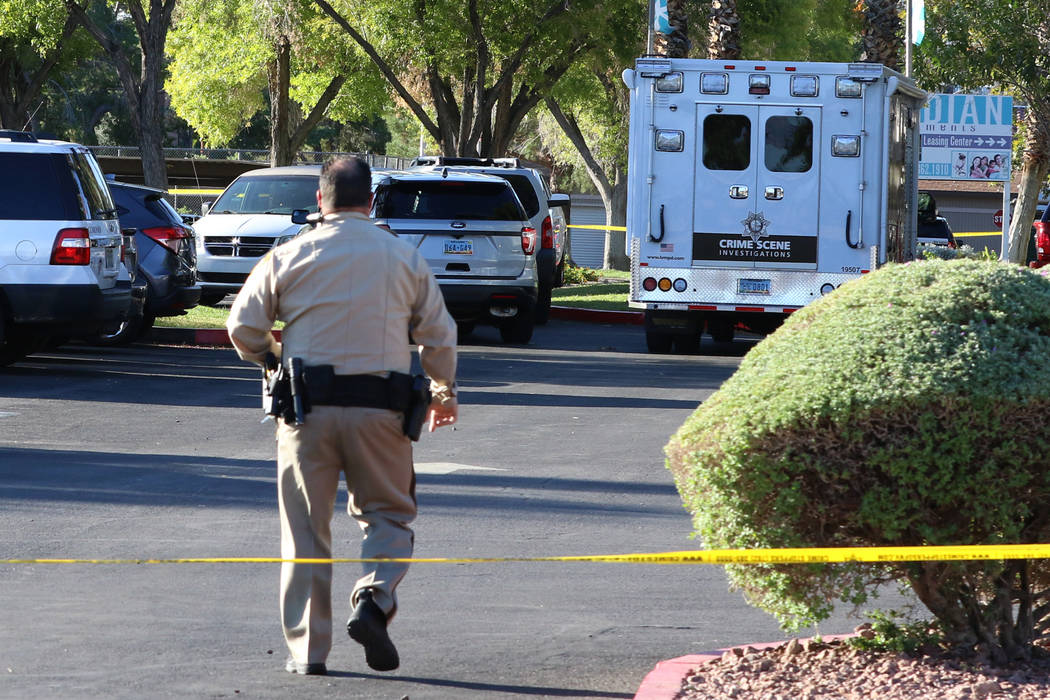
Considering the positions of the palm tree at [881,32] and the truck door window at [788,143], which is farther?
the palm tree at [881,32]

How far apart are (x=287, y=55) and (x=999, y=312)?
29.1m

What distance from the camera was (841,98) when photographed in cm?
1585

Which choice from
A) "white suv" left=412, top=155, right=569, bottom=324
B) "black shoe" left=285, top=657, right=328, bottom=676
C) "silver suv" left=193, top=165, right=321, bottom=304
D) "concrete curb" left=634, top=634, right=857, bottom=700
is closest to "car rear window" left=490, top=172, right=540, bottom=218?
"white suv" left=412, top=155, right=569, bottom=324

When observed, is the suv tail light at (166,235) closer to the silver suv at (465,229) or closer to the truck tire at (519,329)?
the silver suv at (465,229)

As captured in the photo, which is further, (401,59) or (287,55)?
(287,55)

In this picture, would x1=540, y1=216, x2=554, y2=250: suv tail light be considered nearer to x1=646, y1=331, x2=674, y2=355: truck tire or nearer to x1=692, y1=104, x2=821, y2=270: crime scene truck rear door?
x1=646, y1=331, x2=674, y2=355: truck tire

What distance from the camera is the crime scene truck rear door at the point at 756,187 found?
15.9m

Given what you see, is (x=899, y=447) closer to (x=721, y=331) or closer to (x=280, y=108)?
(x=721, y=331)

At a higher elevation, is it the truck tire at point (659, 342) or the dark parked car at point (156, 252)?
the dark parked car at point (156, 252)

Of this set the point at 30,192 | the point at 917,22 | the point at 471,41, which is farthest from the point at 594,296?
the point at 30,192

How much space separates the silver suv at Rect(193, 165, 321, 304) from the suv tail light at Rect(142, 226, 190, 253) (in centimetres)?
179

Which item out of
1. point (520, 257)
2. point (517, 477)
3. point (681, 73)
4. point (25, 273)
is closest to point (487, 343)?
point (520, 257)

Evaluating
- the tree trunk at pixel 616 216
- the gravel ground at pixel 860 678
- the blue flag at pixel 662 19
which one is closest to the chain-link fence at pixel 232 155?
the tree trunk at pixel 616 216

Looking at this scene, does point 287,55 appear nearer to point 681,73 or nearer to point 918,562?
point 681,73
